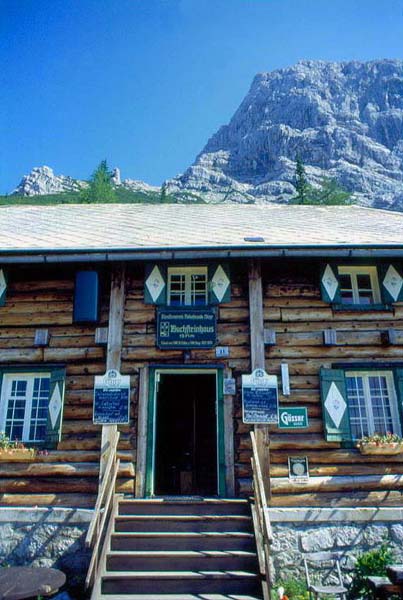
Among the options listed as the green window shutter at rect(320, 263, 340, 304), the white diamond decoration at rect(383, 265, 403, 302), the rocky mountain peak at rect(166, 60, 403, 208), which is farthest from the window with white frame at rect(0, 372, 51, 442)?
the rocky mountain peak at rect(166, 60, 403, 208)

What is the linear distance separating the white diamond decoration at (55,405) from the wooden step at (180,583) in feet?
9.73

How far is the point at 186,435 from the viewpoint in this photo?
11375 mm

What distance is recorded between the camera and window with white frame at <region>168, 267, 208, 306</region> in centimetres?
923

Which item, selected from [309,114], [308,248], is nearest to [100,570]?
[308,248]

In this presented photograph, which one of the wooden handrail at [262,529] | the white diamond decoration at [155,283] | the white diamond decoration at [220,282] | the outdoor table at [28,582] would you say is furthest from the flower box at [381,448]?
the outdoor table at [28,582]

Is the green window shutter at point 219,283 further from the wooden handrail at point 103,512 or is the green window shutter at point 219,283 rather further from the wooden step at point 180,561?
the wooden step at point 180,561

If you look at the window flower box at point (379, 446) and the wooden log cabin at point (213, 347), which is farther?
the wooden log cabin at point (213, 347)

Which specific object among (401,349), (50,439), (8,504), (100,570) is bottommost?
(100,570)

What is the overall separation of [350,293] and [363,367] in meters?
1.61

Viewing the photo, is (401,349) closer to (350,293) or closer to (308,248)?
(350,293)

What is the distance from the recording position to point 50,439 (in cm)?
822

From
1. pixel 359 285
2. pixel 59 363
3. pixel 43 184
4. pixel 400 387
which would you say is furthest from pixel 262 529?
pixel 43 184

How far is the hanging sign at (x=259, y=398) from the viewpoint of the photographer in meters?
8.14

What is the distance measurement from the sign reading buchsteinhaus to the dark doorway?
2347 millimetres
